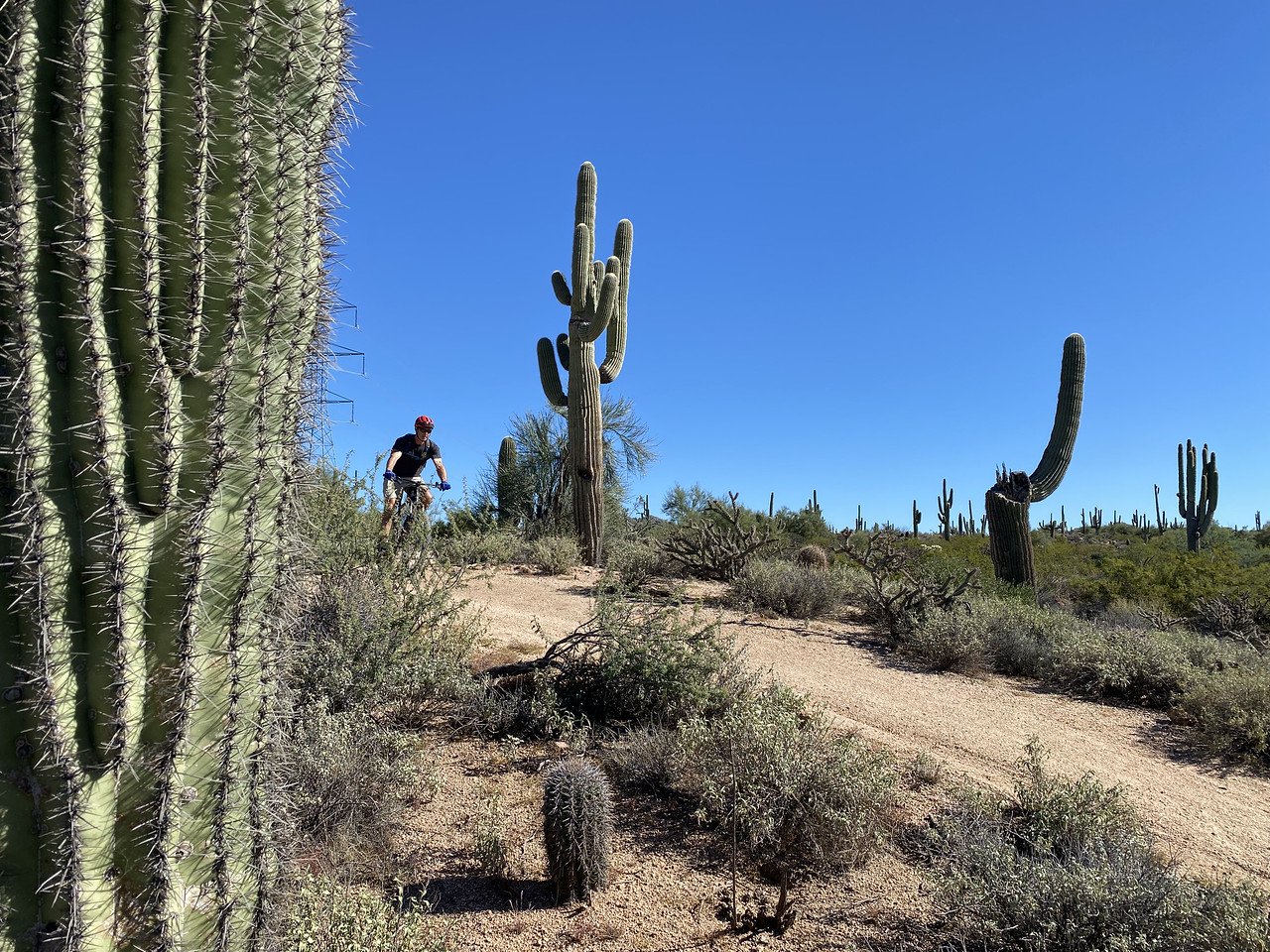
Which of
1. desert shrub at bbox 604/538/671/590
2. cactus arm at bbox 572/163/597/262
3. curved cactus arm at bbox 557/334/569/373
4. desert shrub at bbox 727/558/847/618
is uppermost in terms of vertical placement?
cactus arm at bbox 572/163/597/262

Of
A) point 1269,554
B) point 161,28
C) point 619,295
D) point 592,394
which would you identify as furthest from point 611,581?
point 1269,554

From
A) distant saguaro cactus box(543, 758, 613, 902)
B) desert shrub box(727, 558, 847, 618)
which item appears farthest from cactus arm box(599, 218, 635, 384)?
distant saguaro cactus box(543, 758, 613, 902)

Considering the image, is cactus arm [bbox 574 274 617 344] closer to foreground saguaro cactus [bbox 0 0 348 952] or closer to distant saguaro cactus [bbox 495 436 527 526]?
distant saguaro cactus [bbox 495 436 527 526]

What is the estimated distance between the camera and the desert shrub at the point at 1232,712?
5.56m

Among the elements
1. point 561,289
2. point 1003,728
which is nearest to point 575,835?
point 1003,728

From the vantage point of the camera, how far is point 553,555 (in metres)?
11.8

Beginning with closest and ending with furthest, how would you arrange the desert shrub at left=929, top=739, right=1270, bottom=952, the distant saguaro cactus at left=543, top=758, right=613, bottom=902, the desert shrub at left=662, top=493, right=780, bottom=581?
the desert shrub at left=929, top=739, right=1270, bottom=952, the distant saguaro cactus at left=543, top=758, right=613, bottom=902, the desert shrub at left=662, top=493, right=780, bottom=581

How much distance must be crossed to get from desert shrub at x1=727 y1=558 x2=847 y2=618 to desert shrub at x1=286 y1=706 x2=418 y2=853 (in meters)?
6.01

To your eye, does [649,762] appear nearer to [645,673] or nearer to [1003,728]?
[645,673]

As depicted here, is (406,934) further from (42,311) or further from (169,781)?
(42,311)

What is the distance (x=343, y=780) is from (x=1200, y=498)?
1035 inches

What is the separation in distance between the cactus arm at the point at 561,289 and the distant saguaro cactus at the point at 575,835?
39.7ft

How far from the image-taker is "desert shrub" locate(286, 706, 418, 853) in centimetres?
352

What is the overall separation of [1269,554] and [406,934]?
1002 inches
